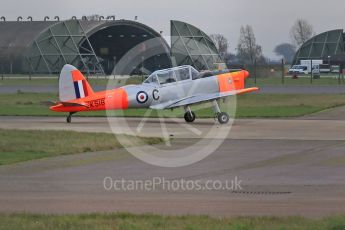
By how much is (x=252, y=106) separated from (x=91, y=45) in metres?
60.4

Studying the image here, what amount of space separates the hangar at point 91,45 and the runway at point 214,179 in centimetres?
6582

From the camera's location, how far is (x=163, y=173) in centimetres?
1612

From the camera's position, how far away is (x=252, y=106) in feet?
131

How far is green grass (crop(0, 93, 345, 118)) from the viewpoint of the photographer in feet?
113

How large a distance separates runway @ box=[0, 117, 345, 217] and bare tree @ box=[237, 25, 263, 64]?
100 meters

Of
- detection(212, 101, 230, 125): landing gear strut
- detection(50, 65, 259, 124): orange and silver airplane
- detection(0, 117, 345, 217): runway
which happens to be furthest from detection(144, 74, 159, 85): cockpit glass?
detection(0, 117, 345, 217): runway

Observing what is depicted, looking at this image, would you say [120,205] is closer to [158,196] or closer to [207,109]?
[158,196]

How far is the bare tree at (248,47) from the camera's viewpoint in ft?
417

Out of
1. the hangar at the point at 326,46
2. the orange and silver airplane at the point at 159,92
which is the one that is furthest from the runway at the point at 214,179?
the hangar at the point at 326,46

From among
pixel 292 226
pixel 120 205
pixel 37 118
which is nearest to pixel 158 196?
pixel 120 205

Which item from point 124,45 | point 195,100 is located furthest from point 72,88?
point 124,45

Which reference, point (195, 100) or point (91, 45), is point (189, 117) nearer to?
point (195, 100)

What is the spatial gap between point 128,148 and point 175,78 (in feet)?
34.9

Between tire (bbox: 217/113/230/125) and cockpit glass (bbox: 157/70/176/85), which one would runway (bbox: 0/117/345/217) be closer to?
tire (bbox: 217/113/230/125)
